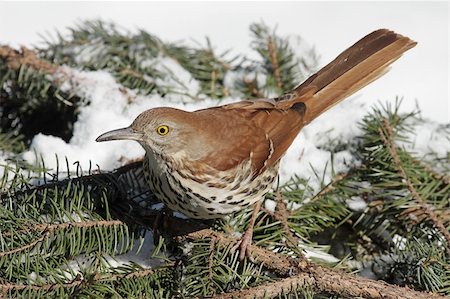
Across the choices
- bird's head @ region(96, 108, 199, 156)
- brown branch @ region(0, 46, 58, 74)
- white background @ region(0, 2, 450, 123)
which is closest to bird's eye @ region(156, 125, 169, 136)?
bird's head @ region(96, 108, 199, 156)

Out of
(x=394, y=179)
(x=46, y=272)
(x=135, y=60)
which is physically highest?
(x=135, y=60)

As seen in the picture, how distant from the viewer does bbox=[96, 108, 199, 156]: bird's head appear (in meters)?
3.03

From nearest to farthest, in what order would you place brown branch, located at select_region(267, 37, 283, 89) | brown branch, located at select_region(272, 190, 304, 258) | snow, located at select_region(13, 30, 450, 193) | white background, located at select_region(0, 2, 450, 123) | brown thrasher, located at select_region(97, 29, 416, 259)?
brown branch, located at select_region(272, 190, 304, 258) → brown thrasher, located at select_region(97, 29, 416, 259) → snow, located at select_region(13, 30, 450, 193) → brown branch, located at select_region(267, 37, 283, 89) → white background, located at select_region(0, 2, 450, 123)

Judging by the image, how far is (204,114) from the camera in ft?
10.8

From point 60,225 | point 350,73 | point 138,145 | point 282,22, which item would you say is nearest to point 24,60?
point 138,145

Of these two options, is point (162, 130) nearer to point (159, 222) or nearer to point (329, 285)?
point (159, 222)

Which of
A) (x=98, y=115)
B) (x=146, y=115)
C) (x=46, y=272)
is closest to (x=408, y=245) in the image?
(x=146, y=115)

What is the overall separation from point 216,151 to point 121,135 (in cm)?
41

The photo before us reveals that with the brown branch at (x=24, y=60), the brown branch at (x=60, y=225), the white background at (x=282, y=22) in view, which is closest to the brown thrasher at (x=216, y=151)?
the brown branch at (x=60, y=225)

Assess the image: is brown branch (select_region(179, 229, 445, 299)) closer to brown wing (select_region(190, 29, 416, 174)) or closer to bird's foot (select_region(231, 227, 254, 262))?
bird's foot (select_region(231, 227, 254, 262))

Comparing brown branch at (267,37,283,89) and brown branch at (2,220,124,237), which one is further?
brown branch at (267,37,283,89)

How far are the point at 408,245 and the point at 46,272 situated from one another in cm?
132

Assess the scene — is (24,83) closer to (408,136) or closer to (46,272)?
(46,272)

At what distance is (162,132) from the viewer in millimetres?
3068
